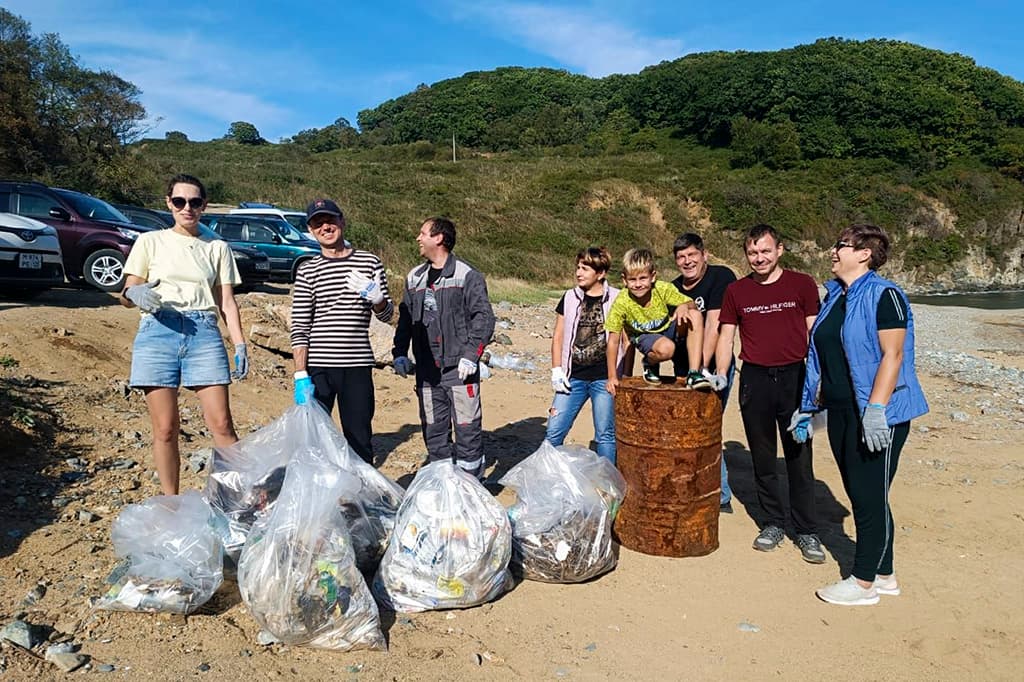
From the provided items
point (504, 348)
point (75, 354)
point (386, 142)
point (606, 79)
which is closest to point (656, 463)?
point (75, 354)

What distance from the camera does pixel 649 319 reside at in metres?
4.03

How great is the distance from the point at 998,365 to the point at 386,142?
6638cm

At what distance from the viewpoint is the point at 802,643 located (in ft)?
9.70

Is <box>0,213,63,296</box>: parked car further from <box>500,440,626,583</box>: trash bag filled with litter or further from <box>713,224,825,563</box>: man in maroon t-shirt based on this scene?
<box>713,224,825,563</box>: man in maroon t-shirt

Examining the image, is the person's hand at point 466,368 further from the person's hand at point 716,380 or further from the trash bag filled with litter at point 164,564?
the trash bag filled with litter at point 164,564

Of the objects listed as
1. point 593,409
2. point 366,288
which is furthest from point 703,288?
point 366,288

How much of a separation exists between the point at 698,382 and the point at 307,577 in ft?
6.76

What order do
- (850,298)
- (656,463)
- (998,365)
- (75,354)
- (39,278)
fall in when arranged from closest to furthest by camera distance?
(850,298) < (656,463) < (75,354) < (39,278) < (998,365)

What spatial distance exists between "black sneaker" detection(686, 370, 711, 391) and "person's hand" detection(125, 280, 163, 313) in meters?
2.57

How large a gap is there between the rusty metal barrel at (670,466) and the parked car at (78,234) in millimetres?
7607

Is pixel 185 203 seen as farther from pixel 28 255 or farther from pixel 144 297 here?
pixel 28 255

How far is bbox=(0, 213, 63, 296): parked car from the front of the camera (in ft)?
25.1

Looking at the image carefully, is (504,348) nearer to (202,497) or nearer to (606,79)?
(202,497)

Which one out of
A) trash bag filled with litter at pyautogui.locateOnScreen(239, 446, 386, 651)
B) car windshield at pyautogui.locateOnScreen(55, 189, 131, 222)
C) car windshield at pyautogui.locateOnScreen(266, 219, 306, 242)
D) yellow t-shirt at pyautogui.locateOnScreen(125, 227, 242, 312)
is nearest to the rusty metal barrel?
trash bag filled with litter at pyautogui.locateOnScreen(239, 446, 386, 651)
